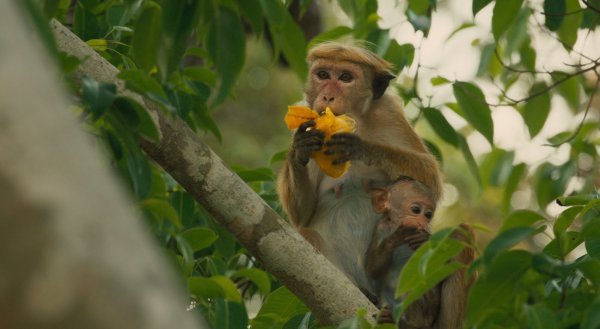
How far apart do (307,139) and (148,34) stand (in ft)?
8.55

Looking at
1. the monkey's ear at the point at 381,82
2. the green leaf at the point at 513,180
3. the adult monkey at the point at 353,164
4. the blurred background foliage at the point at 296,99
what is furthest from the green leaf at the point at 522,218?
the green leaf at the point at 513,180

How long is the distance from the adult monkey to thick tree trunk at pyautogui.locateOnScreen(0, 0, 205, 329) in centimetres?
478

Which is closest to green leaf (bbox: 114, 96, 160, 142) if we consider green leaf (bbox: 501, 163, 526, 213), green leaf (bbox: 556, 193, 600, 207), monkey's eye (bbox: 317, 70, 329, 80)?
green leaf (bbox: 556, 193, 600, 207)

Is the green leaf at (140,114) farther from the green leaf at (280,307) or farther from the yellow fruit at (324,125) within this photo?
the yellow fruit at (324,125)

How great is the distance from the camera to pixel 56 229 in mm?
1521

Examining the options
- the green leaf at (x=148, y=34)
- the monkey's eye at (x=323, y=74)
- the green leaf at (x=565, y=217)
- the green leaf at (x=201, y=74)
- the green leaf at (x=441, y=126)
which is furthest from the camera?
the monkey's eye at (x=323, y=74)

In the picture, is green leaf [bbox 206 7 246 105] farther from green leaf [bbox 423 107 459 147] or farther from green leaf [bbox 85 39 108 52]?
green leaf [bbox 423 107 459 147]

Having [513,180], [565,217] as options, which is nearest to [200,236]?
[565,217]

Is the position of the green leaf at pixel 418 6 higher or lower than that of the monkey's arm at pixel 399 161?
higher

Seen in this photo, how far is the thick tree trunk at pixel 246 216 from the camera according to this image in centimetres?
459

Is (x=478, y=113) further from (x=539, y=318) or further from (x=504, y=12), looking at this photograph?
(x=539, y=318)

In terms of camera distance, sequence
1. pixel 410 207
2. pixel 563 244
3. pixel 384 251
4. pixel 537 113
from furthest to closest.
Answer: pixel 537 113, pixel 410 207, pixel 384 251, pixel 563 244

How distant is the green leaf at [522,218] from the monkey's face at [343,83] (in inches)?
134

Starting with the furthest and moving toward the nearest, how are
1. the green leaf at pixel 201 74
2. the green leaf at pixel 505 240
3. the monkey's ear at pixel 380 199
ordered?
the monkey's ear at pixel 380 199 → the green leaf at pixel 201 74 → the green leaf at pixel 505 240
